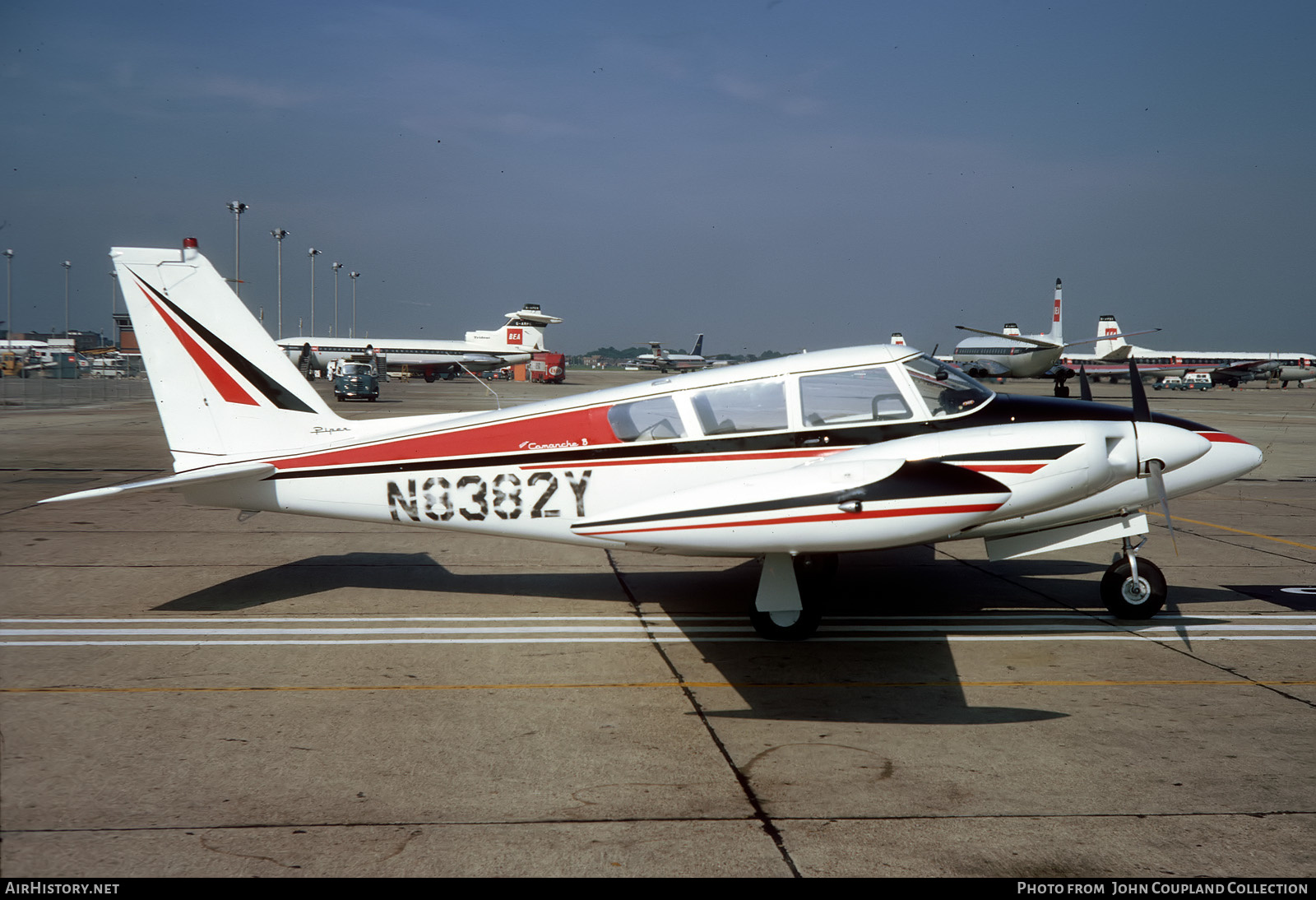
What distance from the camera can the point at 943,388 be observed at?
845cm

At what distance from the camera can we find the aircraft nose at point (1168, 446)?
8016mm

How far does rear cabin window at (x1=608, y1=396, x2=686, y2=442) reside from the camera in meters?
8.41

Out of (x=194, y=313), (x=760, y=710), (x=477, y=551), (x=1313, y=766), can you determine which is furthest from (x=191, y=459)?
(x=1313, y=766)

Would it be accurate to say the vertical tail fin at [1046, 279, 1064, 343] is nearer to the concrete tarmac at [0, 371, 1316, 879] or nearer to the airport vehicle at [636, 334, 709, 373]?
the airport vehicle at [636, 334, 709, 373]

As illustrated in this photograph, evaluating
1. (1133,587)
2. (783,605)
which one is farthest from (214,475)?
(1133,587)

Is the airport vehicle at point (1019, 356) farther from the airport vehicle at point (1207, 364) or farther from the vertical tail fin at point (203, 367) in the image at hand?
the vertical tail fin at point (203, 367)

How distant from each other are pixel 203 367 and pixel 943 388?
710cm

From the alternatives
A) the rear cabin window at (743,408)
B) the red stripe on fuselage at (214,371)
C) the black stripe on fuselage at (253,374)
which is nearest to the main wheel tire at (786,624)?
the rear cabin window at (743,408)

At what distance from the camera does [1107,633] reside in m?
8.38

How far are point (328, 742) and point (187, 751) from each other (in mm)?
790

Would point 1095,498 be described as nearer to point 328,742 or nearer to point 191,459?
point 328,742

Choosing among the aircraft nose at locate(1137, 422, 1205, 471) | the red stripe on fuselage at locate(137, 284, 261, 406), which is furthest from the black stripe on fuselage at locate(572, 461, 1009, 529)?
the red stripe on fuselage at locate(137, 284, 261, 406)

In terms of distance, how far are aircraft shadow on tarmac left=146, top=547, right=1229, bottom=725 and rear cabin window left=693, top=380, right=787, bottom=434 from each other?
1.89 m

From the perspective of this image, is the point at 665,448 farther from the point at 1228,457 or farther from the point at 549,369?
the point at 549,369
